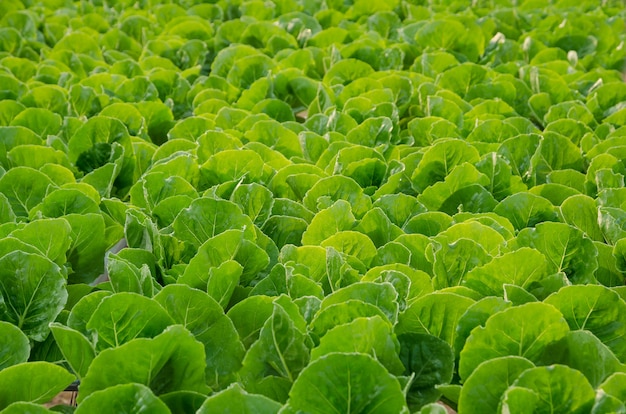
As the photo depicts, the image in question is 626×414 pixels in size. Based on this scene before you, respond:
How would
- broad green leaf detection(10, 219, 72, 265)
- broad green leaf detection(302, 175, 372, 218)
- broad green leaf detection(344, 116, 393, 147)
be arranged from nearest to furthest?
1. broad green leaf detection(10, 219, 72, 265)
2. broad green leaf detection(302, 175, 372, 218)
3. broad green leaf detection(344, 116, 393, 147)

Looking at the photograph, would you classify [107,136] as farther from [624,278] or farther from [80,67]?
[624,278]

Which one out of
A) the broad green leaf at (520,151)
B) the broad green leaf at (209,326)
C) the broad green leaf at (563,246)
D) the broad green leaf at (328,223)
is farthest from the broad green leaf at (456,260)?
the broad green leaf at (520,151)

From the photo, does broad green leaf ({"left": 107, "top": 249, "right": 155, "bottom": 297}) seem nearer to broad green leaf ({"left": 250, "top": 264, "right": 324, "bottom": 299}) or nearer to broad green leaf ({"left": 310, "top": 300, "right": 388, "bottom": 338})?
broad green leaf ({"left": 250, "top": 264, "right": 324, "bottom": 299})

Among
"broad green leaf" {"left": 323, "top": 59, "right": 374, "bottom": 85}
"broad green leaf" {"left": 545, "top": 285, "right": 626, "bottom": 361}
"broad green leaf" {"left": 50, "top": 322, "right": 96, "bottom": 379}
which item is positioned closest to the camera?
"broad green leaf" {"left": 50, "top": 322, "right": 96, "bottom": 379}

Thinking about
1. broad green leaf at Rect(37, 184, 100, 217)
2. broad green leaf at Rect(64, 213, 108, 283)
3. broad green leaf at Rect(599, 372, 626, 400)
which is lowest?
broad green leaf at Rect(64, 213, 108, 283)

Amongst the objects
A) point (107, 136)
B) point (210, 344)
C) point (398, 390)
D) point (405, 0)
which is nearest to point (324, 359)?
point (398, 390)

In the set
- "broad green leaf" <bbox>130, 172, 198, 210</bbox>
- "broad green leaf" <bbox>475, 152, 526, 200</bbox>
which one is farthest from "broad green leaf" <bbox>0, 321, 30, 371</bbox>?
"broad green leaf" <bbox>475, 152, 526, 200</bbox>

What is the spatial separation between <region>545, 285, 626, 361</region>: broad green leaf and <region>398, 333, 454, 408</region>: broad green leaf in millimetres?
258

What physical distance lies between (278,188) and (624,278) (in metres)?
1.00

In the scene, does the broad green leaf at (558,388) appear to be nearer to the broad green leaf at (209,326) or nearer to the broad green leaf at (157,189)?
the broad green leaf at (209,326)

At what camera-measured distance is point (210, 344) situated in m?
1.61

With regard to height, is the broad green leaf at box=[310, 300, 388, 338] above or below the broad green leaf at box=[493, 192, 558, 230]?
above

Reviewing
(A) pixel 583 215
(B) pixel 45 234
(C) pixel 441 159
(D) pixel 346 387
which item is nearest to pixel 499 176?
(C) pixel 441 159

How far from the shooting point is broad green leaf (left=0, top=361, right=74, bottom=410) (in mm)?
1442
